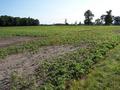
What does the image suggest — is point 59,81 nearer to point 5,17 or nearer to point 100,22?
point 5,17

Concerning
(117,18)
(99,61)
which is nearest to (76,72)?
(99,61)

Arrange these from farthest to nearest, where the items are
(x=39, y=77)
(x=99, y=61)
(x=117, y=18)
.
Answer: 1. (x=117, y=18)
2. (x=99, y=61)
3. (x=39, y=77)

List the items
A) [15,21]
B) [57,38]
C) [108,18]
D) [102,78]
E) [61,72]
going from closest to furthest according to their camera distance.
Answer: [102,78]
[61,72]
[57,38]
[15,21]
[108,18]

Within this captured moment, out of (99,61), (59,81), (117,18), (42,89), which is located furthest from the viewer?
(117,18)

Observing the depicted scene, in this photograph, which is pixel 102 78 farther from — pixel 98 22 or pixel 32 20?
pixel 98 22

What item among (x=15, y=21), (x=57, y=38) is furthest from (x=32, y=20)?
(x=57, y=38)

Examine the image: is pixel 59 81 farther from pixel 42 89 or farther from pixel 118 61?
pixel 118 61

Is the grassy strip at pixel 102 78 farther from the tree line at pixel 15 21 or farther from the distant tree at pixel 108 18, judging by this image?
the distant tree at pixel 108 18

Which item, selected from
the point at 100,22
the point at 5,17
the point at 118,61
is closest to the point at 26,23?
the point at 5,17

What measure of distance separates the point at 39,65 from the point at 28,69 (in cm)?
60

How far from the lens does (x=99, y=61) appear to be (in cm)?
1026

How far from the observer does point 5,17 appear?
8725 centimetres

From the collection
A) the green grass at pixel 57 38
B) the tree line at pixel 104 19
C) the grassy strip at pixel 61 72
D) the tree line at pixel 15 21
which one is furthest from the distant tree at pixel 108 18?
the grassy strip at pixel 61 72

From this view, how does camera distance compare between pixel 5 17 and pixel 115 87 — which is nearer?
pixel 115 87
